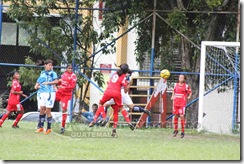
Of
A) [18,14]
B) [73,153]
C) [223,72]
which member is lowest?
[73,153]

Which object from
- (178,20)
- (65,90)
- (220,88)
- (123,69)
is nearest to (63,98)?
(65,90)

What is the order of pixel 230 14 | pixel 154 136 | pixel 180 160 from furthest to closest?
pixel 230 14
pixel 154 136
pixel 180 160

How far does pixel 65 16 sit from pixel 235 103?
7178mm

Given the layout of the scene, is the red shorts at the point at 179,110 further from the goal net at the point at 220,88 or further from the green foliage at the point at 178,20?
the green foliage at the point at 178,20

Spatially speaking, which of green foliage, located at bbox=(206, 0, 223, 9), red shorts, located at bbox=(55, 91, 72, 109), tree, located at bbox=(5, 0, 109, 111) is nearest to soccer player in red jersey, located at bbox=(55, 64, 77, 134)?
red shorts, located at bbox=(55, 91, 72, 109)

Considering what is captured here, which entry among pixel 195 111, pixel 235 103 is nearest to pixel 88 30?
pixel 195 111

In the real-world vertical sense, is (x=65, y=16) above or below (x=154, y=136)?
above

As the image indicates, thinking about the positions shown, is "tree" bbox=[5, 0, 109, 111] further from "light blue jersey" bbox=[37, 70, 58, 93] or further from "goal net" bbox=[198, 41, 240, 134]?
"light blue jersey" bbox=[37, 70, 58, 93]

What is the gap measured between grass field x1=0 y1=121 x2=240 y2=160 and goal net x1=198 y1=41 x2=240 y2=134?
2.58 feet

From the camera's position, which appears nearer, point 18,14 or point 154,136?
point 154,136

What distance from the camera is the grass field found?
16.0 metres

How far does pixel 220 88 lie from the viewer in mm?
25172

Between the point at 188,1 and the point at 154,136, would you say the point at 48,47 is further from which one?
the point at 154,136

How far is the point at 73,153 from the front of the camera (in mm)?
16344
